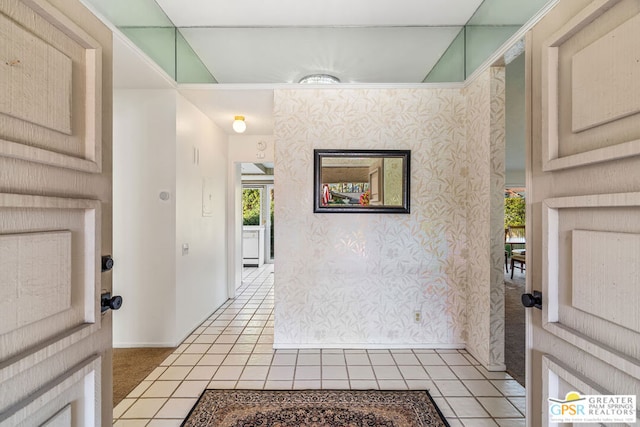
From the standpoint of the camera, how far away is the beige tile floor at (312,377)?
1898mm

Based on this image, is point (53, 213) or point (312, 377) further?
point (312, 377)

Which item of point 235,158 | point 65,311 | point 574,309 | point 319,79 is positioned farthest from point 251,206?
point 574,309

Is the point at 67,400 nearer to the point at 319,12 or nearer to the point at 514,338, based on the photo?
the point at 319,12

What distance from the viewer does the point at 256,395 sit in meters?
2.04

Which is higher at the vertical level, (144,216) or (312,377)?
(144,216)

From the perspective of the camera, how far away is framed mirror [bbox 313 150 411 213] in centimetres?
275

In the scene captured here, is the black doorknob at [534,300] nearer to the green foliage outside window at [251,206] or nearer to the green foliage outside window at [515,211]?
the green foliage outside window at [251,206]

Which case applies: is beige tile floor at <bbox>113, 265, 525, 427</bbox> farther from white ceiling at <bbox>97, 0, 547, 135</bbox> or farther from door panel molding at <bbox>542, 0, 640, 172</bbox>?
white ceiling at <bbox>97, 0, 547, 135</bbox>

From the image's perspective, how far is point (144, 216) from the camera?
2842mm
